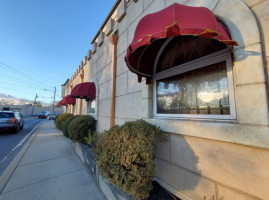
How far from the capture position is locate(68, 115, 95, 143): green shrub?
5.29m

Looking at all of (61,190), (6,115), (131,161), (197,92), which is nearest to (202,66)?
(197,92)

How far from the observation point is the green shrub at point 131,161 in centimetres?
184

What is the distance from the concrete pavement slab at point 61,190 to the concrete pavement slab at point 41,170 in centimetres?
26

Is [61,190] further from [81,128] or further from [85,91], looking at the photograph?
[85,91]

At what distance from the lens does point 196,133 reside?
1941 millimetres

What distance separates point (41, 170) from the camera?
147 inches

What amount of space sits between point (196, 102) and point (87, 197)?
3081mm

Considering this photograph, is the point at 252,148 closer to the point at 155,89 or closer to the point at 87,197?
the point at 155,89

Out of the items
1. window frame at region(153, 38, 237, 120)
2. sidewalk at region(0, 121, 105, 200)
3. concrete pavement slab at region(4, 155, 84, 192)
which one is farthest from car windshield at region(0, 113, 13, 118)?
window frame at region(153, 38, 237, 120)

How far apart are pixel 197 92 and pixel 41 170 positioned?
4.93 metres

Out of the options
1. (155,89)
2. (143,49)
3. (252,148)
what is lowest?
(252,148)

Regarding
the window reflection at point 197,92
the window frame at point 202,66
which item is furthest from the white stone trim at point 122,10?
the window reflection at point 197,92

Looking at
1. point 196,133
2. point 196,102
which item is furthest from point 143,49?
point 196,133

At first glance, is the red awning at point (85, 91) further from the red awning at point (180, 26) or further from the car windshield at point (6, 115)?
the car windshield at point (6, 115)
